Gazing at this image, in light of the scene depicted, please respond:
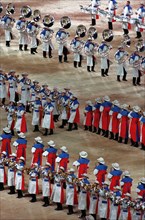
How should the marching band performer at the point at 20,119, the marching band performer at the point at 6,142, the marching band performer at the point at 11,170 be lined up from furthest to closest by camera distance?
1. the marching band performer at the point at 20,119
2. the marching band performer at the point at 6,142
3. the marching band performer at the point at 11,170

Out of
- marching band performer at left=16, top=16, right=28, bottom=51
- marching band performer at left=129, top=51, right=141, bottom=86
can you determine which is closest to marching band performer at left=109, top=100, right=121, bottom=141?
marching band performer at left=129, top=51, right=141, bottom=86

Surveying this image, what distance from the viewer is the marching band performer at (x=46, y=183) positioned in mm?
42531

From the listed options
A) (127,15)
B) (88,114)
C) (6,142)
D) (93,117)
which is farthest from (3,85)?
(127,15)

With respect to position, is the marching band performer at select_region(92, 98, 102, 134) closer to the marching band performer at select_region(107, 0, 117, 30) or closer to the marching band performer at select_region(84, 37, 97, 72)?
the marching band performer at select_region(84, 37, 97, 72)

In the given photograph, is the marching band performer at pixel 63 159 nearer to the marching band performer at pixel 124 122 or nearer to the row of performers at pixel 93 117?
the row of performers at pixel 93 117

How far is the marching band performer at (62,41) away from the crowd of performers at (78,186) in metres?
15.1

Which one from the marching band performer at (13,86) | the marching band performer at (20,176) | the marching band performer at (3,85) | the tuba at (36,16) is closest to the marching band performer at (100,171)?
the marching band performer at (20,176)

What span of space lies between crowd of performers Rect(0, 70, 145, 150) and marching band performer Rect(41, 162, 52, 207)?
713 cm

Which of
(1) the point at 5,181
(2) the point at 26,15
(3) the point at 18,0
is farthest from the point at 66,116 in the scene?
(3) the point at 18,0

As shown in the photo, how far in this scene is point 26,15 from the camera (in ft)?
212

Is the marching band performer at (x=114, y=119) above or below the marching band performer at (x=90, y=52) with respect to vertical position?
below

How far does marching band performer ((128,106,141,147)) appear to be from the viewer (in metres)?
49.0

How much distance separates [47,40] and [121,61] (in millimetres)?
4820

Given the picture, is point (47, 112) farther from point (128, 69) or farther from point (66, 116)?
point (128, 69)
